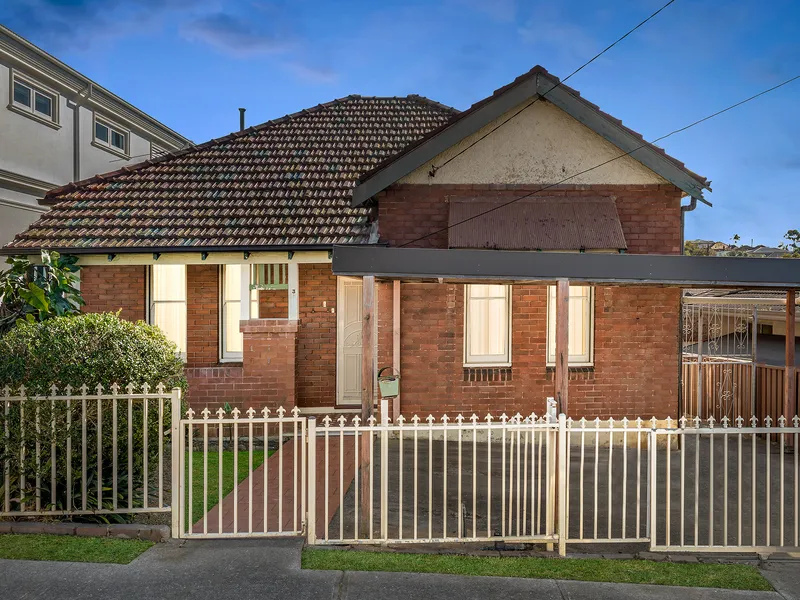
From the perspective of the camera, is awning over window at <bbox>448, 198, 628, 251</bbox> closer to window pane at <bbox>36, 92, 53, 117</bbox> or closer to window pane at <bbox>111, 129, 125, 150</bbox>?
window pane at <bbox>36, 92, 53, 117</bbox>

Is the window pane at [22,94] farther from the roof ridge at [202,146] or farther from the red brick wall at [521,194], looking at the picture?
the red brick wall at [521,194]

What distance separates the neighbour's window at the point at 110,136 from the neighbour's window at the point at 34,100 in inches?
81.8

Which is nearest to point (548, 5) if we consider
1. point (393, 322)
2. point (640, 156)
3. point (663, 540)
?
point (640, 156)

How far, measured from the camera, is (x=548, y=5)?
9.56 meters

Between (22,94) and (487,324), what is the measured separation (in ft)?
44.8

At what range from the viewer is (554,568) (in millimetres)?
4996

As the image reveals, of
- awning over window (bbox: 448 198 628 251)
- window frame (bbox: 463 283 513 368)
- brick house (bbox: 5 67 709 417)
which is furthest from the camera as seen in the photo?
window frame (bbox: 463 283 513 368)

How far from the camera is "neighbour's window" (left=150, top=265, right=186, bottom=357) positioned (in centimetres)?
1037

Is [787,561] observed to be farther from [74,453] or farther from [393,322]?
[74,453]

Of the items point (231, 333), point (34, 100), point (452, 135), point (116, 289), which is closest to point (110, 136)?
point (34, 100)

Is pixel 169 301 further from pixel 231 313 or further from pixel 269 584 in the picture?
pixel 269 584

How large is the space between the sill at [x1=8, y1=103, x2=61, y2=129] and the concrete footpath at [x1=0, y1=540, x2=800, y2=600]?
13693 millimetres

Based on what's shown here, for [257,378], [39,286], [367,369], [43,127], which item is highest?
[43,127]

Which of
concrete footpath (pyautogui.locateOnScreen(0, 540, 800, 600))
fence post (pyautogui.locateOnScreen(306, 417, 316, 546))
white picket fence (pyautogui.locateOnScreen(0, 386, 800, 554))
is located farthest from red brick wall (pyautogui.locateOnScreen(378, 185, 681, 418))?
concrete footpath (pyautogui.locateOnScreen(0, 540, 800, 600))
